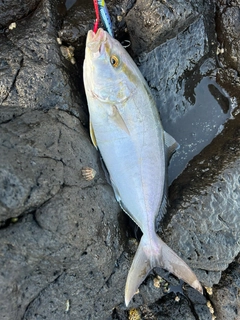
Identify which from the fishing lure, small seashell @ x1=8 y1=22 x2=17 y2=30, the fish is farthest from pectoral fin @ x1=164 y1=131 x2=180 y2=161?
small seashell @ x1=8 y1=22 x2=17 y2=30

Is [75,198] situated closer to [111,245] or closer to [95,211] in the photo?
[95,211]

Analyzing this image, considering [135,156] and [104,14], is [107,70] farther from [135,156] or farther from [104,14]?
[135,156]

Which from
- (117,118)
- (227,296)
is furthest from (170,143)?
(227,296)

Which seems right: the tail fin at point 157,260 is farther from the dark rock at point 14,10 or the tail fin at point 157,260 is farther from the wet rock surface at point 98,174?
the dark rock at point 14,10

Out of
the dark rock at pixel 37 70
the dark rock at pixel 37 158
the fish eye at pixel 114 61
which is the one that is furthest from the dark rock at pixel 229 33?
the dark rock at pixel 37 158

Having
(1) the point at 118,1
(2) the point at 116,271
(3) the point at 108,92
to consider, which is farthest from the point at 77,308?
(1) the point at 118,1

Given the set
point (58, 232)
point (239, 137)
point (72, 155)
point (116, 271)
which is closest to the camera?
point (58, 232)

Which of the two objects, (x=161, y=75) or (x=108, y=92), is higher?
(x=108, y=92)
